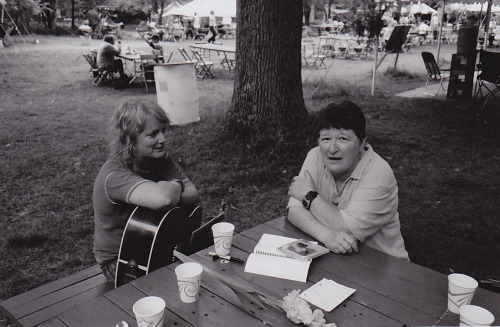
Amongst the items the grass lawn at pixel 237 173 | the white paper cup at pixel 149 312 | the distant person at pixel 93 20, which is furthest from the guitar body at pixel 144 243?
the distant person at pixel 93 20

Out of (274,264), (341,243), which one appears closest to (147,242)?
(274,264)

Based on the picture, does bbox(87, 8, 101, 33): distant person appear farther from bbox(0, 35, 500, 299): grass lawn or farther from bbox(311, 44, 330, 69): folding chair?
bbox(0, 35, 500, 299): grass lawn

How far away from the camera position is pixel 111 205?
2.85m

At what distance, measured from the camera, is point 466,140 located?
7.38 meters

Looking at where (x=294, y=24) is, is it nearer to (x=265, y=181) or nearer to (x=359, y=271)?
(x=265, y=181)

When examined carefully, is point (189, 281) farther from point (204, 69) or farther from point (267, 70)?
point (204, 69)

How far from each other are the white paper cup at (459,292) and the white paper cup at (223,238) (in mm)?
1023

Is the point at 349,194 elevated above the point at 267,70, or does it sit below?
below

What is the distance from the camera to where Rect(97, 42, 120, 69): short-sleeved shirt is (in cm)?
1217

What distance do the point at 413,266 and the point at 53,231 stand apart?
11.7ft

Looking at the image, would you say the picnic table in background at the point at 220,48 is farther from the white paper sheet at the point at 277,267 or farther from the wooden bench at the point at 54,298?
the white paper sheet at the point at 277,267

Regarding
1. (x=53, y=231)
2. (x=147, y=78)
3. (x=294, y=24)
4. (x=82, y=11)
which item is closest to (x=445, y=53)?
(x=147, y=78)

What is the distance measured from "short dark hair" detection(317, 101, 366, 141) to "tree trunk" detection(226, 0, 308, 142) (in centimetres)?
353

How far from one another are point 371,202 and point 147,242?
1.31m
